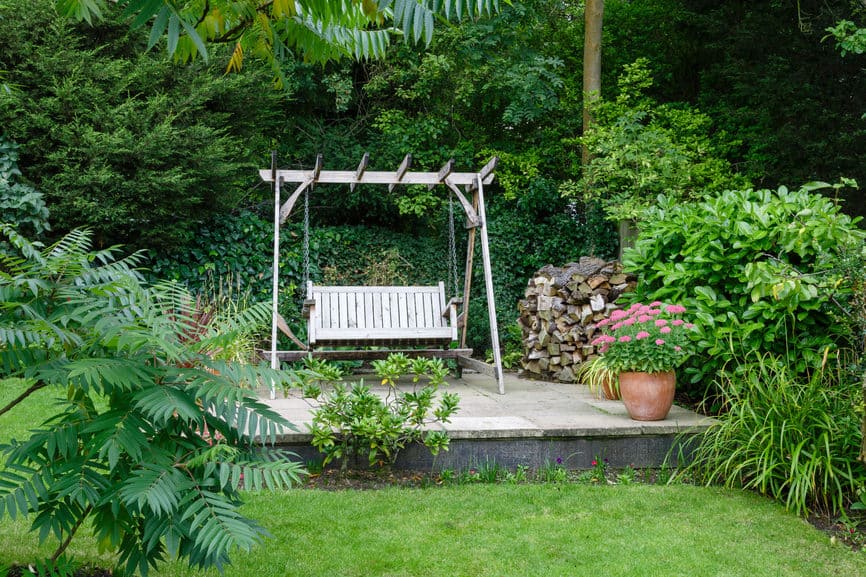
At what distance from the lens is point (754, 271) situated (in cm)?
404

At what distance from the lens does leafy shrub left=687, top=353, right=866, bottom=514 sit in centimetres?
366

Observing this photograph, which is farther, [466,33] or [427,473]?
[466,33]

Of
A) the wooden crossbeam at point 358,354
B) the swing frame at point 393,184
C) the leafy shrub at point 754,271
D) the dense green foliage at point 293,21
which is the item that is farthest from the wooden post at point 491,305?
the dense green foliage at point 293,21

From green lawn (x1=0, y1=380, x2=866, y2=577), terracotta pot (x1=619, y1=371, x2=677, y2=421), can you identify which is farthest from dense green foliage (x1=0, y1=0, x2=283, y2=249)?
terracotta pot (x1=619, y1=371, x2=677, y2=421)

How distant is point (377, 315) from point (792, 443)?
444cm

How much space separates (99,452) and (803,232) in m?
3.91

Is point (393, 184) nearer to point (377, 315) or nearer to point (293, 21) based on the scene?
point (377, 315)

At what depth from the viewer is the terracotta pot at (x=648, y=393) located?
457 centimetres

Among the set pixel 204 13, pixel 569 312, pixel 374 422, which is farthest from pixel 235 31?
pixel 569 312

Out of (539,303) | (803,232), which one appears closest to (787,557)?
(803,232)

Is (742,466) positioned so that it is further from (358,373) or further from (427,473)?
(358,373)

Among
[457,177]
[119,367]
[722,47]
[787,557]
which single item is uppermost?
[722,47]

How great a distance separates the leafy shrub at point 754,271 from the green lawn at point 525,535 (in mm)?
1166

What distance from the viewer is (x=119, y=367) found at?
1869 mm
